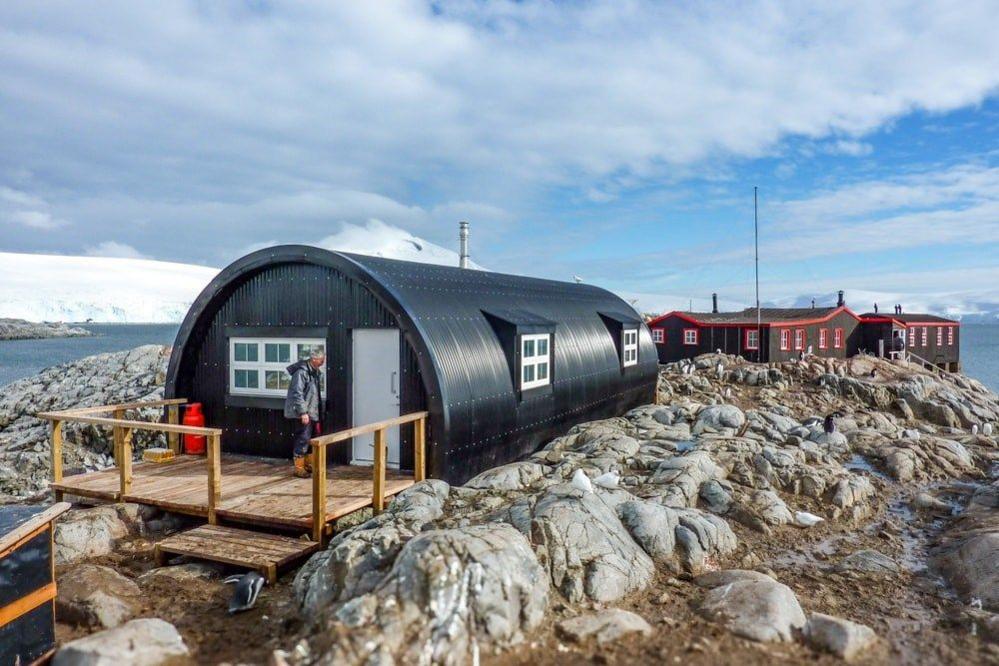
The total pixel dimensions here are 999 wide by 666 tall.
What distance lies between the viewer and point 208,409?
13250 mm

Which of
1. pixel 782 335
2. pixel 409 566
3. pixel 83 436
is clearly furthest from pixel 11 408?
pixel 782 335

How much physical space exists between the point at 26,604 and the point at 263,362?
712 cm

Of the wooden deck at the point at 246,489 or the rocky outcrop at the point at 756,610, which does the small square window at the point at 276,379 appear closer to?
the wooden deck at the point at 246,489

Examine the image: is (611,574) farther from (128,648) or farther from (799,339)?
(799,339)

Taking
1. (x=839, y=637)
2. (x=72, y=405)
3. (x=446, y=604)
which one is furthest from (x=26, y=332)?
(x=839, y=637)

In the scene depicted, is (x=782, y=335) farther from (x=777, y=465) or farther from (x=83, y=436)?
(x=83, y=436)

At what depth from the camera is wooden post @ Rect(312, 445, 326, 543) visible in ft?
28.0

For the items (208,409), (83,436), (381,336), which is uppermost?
(381,336)

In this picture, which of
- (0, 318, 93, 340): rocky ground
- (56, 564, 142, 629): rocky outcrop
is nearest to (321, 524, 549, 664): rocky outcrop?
(56, 564, 142, 629): rocky outcrop

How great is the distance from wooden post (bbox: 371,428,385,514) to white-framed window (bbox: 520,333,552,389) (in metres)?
4.09

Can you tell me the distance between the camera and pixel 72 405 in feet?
84.1

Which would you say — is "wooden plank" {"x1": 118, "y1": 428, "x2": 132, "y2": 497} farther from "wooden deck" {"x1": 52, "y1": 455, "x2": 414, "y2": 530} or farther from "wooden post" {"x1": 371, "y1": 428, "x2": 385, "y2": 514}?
"wooden post" {"x1": 371, "y1": 428, "x2": 385, "y2": 514}

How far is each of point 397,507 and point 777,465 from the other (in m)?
7.70

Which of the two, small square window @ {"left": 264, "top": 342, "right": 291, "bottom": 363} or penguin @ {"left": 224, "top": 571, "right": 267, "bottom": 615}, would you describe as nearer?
penguin @ {"left": 224, "top": 571, "right": 267, "bottom": 615}
